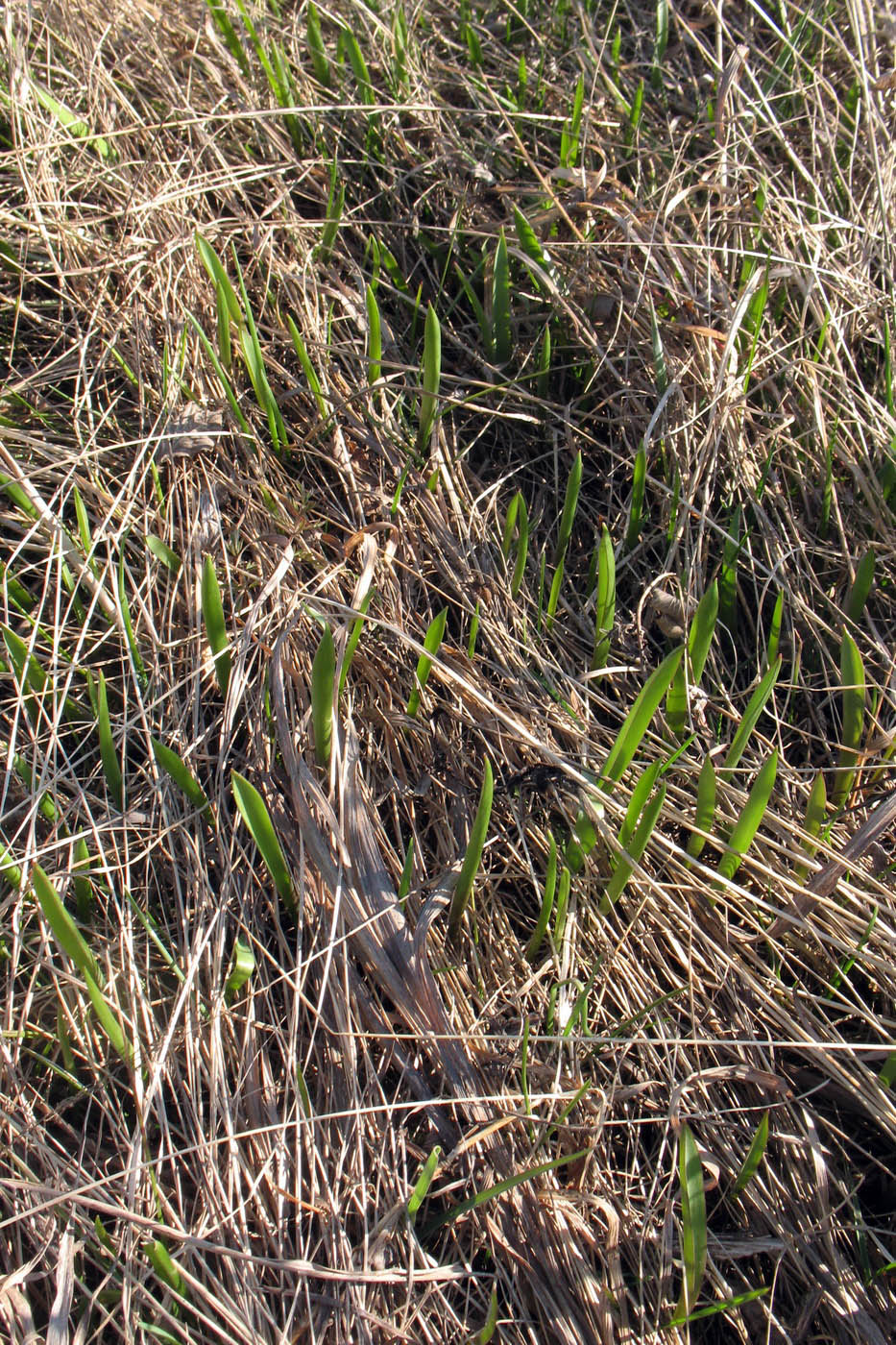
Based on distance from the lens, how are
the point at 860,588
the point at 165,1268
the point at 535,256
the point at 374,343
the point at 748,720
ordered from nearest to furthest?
1. the point at 165,1268
2. the point at 748,720
3. the point at 860,588
4. the point at 374,343
5. the point at 535,256

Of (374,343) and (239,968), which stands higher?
(374,343)

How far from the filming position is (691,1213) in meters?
0.95

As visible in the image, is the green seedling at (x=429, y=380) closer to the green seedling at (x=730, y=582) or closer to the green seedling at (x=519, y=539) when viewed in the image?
the green seedling at (x=519, y=539)

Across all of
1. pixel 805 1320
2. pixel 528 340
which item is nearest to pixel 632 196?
pixel 528 340

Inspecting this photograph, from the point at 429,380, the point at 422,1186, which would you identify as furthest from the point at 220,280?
the point at 422,1186

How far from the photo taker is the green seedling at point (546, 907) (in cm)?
110

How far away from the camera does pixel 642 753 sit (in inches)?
52.9

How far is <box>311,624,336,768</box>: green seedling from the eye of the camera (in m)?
1.09

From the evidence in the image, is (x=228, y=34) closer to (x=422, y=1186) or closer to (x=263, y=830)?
(x=263, y=830)

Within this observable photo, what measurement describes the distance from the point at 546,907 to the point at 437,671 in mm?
363

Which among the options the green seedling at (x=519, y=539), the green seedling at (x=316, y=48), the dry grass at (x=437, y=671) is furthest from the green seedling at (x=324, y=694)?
the green seedling at (x=316, y=48)

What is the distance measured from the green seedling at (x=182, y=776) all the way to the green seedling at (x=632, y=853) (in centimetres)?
53

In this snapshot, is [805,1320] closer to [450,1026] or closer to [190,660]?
[450,1026]

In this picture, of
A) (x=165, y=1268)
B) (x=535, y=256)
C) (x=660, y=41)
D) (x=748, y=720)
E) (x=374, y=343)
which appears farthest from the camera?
(x=660, y=41)
